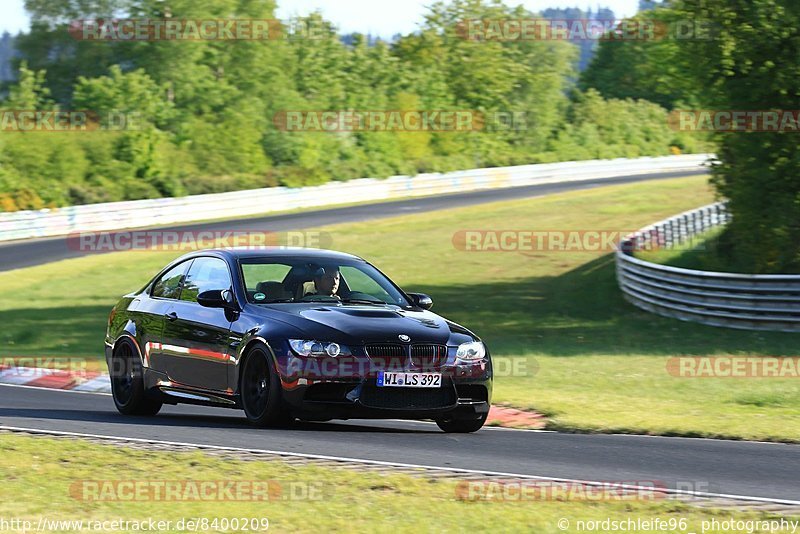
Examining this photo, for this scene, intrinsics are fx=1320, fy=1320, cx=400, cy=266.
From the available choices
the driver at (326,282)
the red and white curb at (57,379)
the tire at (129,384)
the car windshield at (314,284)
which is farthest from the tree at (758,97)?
the tire at (129,384)

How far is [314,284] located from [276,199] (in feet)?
121

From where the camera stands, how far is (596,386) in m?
16.2

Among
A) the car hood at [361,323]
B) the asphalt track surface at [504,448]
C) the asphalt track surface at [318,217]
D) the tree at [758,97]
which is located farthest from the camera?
the asphalt track surface at [318,217]

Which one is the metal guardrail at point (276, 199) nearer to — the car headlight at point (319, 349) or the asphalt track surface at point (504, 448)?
the asphalt track surface at point (504, 448)

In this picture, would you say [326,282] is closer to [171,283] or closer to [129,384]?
[171,283]

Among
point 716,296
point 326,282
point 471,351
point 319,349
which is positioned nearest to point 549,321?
point 716,296

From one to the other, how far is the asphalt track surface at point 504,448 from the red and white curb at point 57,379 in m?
3.46

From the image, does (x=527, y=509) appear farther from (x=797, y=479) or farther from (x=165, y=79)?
(x=165, y=79)

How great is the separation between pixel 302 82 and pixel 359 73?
134 inches

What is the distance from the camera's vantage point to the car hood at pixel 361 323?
10000 mm

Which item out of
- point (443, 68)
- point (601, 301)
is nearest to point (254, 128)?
point (443, 68)

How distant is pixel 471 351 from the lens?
10.4 meters

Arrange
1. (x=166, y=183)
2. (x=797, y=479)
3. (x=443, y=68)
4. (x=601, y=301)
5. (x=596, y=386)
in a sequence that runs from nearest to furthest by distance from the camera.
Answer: (x=797, y=479) → (x=596, y=386) → (x=601, y=301) → (x=166, y=183) → (x=443, y=68)

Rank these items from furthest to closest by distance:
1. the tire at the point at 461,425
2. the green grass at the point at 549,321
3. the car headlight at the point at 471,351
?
1. the green grass at the point at 549,321
2. the tire at the point at 461,425
3. the car headlight at the point at 471,351
